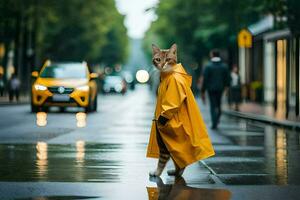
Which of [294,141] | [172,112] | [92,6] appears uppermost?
[92,6]

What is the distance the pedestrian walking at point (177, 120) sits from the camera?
9656mm

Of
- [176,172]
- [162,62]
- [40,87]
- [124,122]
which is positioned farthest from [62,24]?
[162,62]

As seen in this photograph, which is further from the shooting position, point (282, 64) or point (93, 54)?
point (93, 54)

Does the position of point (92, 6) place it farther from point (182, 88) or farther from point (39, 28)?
point (182, 88)

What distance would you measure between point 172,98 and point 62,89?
1890cm

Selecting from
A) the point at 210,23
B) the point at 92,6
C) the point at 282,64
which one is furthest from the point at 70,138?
the point at 92,6

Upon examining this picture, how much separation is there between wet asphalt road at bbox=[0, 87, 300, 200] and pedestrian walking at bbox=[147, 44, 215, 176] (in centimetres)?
31

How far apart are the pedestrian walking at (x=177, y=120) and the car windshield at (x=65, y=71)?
775 inches

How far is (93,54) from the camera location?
74.9 meters

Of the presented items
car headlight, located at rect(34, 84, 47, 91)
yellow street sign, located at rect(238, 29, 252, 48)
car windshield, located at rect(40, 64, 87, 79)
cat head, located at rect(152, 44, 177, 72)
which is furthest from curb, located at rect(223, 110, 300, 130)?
cat head, located at rect(152, 44, 177, 72)

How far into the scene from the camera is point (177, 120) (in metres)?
9.77

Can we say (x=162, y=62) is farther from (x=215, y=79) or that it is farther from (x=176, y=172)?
(x=215, y=79)

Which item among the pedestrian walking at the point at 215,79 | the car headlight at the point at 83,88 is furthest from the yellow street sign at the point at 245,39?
the pedestrian walking at the point at 215,79

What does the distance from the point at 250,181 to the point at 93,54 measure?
216 feet
